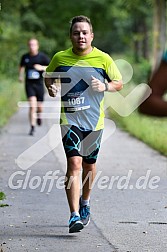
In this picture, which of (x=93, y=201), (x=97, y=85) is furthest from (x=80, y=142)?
(x=93, y=201)

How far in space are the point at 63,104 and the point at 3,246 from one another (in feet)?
4.49

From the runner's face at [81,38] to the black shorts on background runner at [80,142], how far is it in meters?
0.68

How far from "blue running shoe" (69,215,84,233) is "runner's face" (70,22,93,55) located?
146 centimetres

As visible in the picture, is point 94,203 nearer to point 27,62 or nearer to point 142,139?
point 142,139

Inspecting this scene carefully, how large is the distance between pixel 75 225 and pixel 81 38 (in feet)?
5.38

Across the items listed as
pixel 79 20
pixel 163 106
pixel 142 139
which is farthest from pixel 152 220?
pixel 142 139

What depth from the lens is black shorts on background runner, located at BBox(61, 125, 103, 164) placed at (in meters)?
7.54

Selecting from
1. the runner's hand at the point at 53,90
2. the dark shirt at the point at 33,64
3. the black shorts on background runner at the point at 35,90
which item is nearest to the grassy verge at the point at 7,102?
the black shorts on background runner at the point at 35,90

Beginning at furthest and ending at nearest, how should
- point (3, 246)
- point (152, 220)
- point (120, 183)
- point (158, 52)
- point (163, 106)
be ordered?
point (158, 52) < point (120, 183) < point (152, 220) < point (3, 246) < point (163, 106)

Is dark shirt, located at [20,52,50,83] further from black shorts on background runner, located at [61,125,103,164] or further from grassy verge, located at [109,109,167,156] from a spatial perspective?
black shorts on background runner, located at [61,125,103,164]

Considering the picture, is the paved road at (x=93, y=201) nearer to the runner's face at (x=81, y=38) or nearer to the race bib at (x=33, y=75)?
the runner's face at (x=81, y=38)

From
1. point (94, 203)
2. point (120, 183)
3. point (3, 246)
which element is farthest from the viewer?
point (120, 183)

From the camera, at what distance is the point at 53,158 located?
13.7 m

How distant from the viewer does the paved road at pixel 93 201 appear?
739cm
